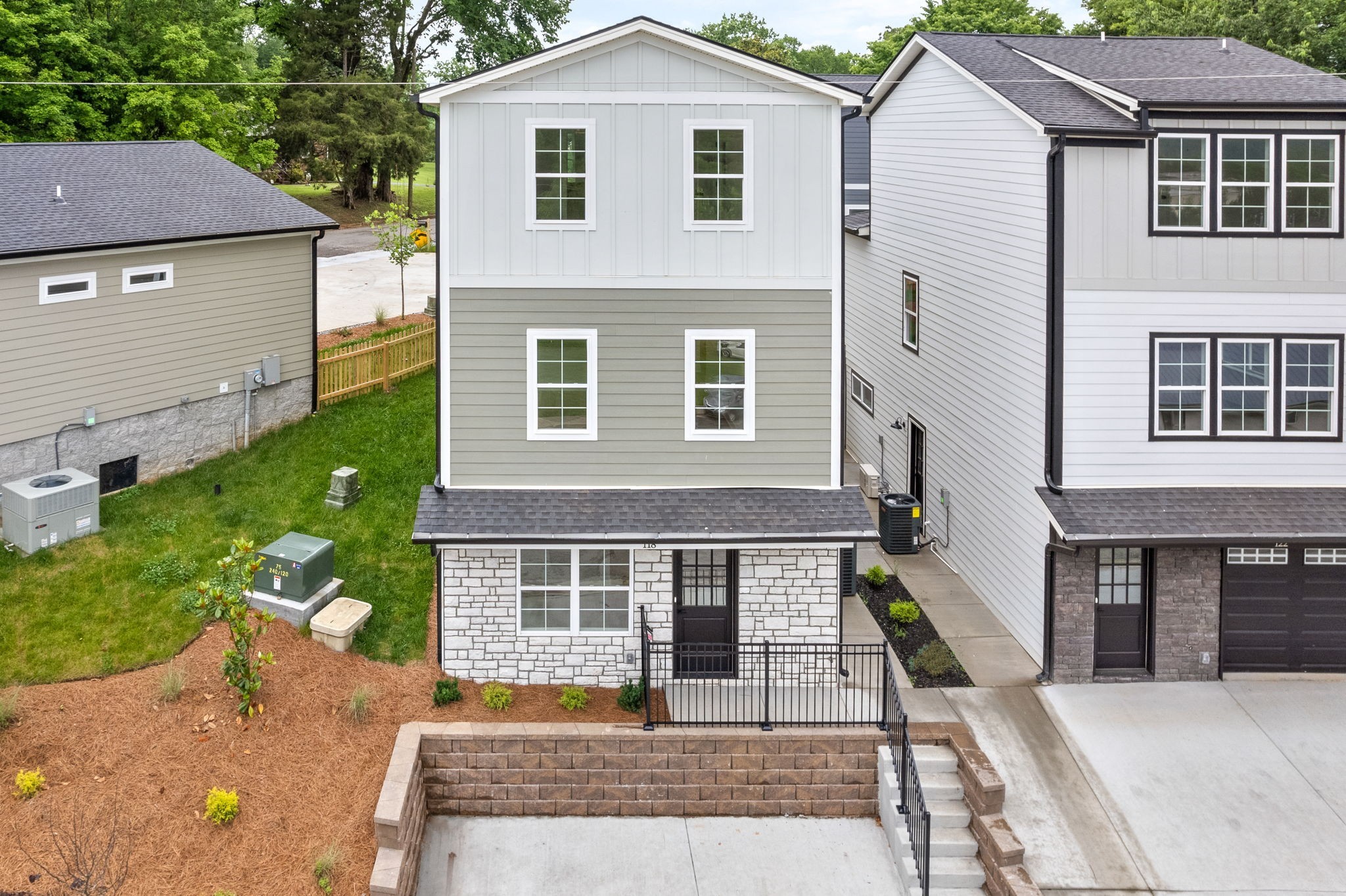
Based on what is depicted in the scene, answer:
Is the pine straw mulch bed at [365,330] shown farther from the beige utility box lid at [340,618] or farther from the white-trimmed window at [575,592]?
the white-trimmed window at [575,592]

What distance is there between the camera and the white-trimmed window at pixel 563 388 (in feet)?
49.0

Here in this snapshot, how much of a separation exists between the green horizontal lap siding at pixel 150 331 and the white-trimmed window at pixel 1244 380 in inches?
613

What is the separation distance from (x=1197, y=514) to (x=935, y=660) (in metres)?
3.82

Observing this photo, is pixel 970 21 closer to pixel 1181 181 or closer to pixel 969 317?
pixel 969 317

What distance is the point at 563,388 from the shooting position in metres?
15.0

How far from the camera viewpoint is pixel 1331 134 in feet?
49.4

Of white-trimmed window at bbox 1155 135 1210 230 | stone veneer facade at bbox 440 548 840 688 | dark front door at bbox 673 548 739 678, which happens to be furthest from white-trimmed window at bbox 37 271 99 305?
white-trimmed window at bbox 1155 135 1210 230

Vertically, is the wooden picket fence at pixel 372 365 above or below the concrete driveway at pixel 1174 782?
above

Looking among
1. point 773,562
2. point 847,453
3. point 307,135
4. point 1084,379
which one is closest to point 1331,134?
point 1084,379

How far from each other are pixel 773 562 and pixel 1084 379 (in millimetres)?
4717

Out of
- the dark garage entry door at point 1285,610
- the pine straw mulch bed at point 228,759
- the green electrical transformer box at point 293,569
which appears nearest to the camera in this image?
the pine straw mulch bed at point 228,759

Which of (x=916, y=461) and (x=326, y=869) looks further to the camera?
(x=916, y=461)

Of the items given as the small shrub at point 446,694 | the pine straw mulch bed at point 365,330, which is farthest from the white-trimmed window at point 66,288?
the small shrub at point 446,694

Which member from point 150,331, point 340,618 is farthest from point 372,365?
point 340,618
